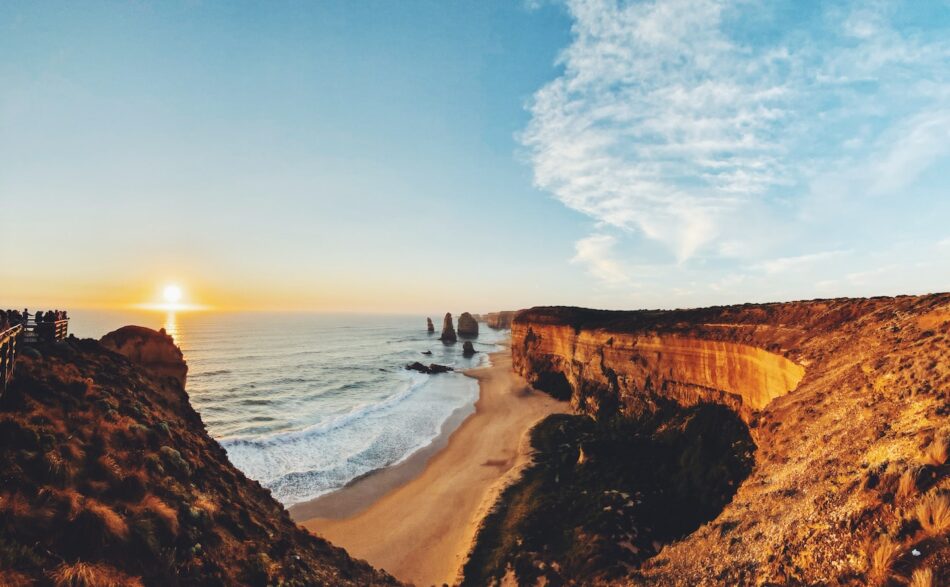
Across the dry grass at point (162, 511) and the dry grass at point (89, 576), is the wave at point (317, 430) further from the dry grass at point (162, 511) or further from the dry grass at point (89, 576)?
the dry grass at point (89, 576)

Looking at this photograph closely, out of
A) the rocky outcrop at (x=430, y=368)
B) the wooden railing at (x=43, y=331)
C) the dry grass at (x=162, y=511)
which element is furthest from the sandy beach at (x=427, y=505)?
the rocky outcrop at (x=430, y=368)

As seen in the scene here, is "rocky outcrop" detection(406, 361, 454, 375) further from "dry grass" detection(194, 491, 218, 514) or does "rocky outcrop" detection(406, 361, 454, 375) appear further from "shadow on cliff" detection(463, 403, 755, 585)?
"dry grass" detection(194, 491, 218, 514)

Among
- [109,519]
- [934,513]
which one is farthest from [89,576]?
[934,513]

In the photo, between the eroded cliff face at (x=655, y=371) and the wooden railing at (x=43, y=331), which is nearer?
the wooden railing at (x=43, y=331)

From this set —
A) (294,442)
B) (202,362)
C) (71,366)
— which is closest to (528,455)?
(294,442)

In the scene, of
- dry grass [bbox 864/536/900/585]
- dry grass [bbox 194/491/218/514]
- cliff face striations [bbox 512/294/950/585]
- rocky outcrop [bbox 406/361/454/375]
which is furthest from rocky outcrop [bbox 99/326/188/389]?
rocky outcrop [bbox 406/361/454/375]

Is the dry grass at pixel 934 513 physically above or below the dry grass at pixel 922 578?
above
